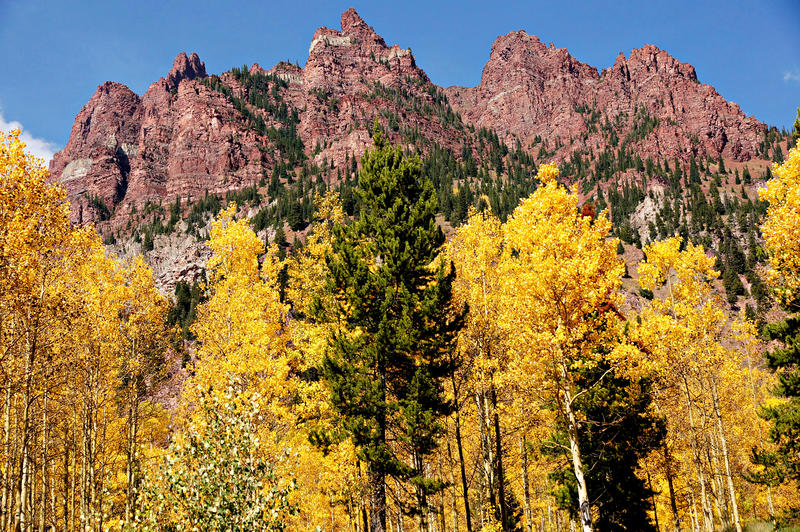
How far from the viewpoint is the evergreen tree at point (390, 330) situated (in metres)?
15.6

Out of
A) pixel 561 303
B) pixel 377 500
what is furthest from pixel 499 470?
pixel 561 303

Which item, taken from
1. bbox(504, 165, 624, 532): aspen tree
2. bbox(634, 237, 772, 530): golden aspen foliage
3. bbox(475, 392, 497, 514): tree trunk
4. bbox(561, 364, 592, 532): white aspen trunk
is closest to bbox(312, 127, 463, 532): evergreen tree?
bbox(475, 392, 497, 514): tree trunk

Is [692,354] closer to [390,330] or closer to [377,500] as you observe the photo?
[390,330]

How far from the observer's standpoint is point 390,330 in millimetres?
16875

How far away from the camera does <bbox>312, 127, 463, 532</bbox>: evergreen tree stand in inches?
613

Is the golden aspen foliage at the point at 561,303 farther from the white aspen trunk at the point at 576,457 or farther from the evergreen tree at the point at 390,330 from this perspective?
the evergreen tree at the point at 390,330

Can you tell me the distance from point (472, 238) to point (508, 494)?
44.8 feet

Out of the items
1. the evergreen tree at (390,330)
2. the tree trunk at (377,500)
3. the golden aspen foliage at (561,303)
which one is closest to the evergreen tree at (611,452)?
the golden aspen foliage at (561,303)

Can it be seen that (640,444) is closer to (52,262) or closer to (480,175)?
(52,262)

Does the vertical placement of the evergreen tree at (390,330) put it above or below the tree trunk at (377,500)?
above

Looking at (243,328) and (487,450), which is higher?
(243,328)

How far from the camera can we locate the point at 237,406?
7.18m

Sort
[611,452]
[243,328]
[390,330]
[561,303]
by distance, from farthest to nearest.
Answer: 1. [243,328]
2. [611,452]
3. [390,330]
4. [561,303]

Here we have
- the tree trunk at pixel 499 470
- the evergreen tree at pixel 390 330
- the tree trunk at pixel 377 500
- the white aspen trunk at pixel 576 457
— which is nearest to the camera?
the white aspen trunk at pixel 576 457
